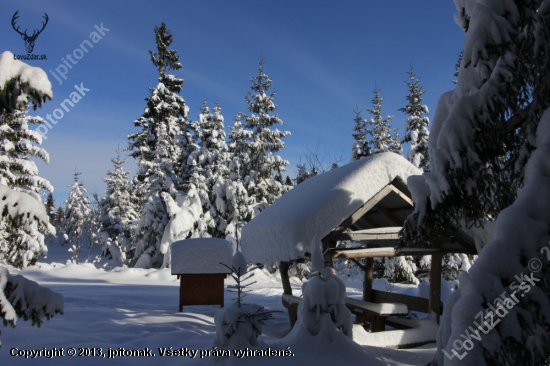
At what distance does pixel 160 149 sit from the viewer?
22.4 metres

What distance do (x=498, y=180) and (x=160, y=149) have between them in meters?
21.1

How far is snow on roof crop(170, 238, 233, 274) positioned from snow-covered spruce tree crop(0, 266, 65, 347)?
737 centimetres

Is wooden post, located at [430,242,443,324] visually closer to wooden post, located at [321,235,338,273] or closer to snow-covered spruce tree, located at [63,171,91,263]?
wooden post, located at [321,235,338,273]

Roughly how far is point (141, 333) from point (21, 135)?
1694cm

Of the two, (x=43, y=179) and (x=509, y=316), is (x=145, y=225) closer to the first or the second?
(x=43, y=179)

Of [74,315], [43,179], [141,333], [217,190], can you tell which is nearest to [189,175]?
[217,190]

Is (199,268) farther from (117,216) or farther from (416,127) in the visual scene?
(117,216)

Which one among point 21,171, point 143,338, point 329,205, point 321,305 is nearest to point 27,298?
point 321,305

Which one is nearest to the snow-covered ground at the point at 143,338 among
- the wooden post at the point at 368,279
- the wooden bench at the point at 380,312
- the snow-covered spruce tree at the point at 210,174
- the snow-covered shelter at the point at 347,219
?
the wooden bench at the point at 380,312

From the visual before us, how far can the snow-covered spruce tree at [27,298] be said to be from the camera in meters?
2.40

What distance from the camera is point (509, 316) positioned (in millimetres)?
2553

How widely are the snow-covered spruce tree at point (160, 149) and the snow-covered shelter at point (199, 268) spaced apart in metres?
12.8

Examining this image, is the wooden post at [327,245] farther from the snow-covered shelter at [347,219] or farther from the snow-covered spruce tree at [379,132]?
the snow-covered spruce tree at [379,132]

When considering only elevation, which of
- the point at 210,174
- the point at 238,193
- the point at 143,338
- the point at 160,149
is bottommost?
the point at 143,338
